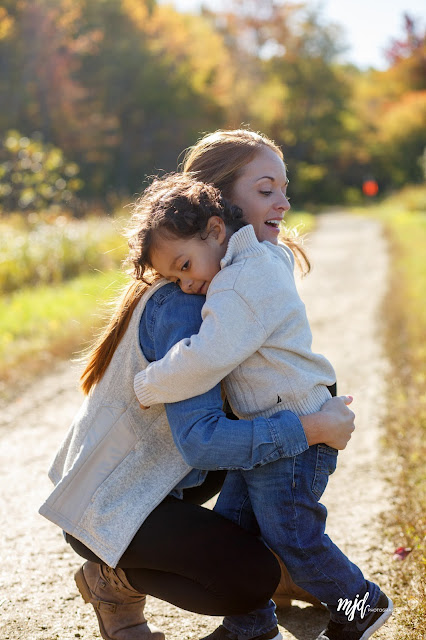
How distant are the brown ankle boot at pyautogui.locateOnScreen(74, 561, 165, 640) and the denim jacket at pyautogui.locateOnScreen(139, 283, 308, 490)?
57 cm

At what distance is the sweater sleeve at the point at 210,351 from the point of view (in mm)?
1979

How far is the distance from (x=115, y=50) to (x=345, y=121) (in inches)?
705

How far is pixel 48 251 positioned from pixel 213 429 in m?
9.10

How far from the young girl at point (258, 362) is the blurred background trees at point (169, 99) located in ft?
40.0

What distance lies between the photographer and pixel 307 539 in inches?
84.3

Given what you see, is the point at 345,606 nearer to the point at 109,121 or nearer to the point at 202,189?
the point at 202,189

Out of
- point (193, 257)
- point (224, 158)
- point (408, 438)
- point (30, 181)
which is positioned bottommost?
point (408, 438)

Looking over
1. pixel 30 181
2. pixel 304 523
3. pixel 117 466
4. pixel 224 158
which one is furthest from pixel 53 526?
pixel 30 181

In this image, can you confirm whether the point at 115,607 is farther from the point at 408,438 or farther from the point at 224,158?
the point at 408,438

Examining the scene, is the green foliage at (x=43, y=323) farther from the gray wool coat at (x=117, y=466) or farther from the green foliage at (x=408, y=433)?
the gray wool coat at (x=117, y=466)

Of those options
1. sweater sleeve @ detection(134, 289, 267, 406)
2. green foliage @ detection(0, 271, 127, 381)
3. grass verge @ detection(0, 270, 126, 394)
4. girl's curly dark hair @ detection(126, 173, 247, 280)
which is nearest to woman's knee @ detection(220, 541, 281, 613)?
sweater sleeve @ detection(134, 289, 267, 406)

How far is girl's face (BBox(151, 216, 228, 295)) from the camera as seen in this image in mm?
2129

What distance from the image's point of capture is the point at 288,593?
107 inches

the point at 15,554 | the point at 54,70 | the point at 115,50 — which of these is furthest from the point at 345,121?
the point at 15,554
